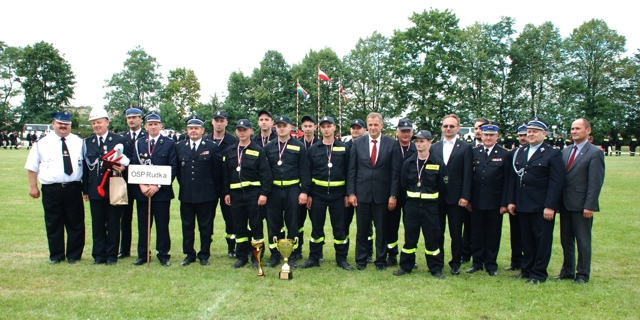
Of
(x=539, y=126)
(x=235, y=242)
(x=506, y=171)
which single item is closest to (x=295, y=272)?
(x=235, y=242)

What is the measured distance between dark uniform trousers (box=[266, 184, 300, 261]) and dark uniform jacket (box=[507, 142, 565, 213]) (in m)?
3.28

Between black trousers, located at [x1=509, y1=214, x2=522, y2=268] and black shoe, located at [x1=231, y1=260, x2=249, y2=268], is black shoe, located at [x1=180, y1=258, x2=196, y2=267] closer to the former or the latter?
black shoe, located at [x1=231, y1=260, x2=249, y2=268]

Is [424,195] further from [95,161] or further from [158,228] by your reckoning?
[95,161]

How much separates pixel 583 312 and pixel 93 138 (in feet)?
23.6

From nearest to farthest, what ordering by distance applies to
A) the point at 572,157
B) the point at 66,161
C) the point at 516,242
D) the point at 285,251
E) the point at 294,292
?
the point at 294,292 → the point at 285,251 → the point at 572,157 → the point at 66,161 → the point at 516,242

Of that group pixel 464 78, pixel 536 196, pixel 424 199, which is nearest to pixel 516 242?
pixel 536 196

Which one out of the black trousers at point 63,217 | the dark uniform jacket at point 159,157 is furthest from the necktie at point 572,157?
the black trousers at point 63,217

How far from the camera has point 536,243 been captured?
6.56 m

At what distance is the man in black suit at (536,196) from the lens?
20.7 ft

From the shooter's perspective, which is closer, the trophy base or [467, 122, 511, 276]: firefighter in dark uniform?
the trophy base

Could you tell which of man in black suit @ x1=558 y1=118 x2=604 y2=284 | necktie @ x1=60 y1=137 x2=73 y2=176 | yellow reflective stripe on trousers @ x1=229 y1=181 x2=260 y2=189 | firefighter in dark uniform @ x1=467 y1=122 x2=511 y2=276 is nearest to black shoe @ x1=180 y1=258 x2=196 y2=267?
yellow reflective stripe on trousers @ x1=229 y1=181 x2=260 y2=189

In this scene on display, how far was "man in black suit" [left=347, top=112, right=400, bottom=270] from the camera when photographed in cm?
698

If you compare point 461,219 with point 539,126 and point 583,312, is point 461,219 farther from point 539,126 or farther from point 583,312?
point 583,312

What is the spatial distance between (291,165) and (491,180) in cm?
304
